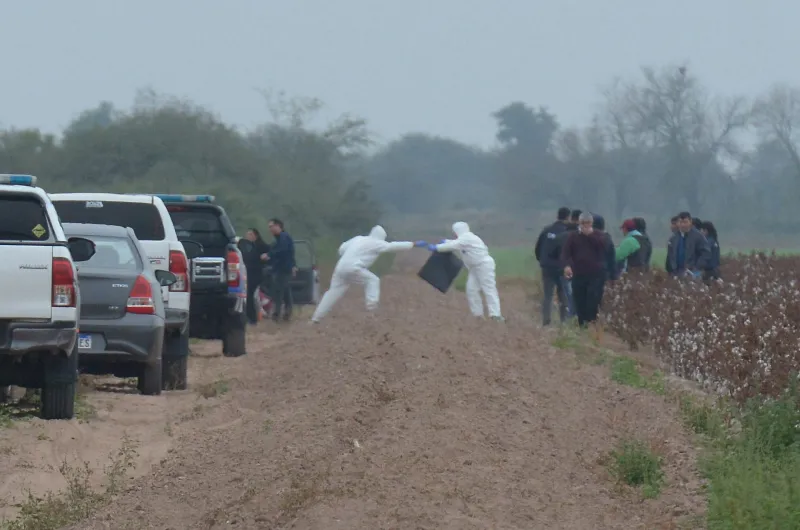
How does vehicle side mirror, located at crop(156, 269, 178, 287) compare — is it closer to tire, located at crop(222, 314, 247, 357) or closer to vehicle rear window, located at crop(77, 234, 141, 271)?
vehicle rear window, located at crop(77, 234, 141, 271)

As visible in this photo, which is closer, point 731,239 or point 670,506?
point 670,506

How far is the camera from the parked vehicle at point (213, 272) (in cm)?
1808

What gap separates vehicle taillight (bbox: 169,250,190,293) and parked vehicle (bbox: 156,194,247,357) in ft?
8.05

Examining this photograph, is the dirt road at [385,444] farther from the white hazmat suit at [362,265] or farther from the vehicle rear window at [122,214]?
the white hazmat suit at [362,265]

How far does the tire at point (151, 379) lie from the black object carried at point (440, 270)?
9297 millimetres

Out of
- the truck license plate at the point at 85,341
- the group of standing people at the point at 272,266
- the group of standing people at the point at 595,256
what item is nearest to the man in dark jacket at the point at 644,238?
the group of standing people at the point at 595,256

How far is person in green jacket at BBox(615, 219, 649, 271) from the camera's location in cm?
2350

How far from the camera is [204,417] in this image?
13.1 metres

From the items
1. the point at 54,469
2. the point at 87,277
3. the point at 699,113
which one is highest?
the point at 699,113

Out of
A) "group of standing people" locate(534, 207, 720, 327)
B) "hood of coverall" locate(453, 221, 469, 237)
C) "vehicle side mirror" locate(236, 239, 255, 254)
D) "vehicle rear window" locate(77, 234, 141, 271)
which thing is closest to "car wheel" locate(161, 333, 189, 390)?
"vehicle rear window" locate(77, 234, 141, 271)

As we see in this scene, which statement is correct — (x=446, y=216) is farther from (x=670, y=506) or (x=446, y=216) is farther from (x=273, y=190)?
(x=670, y=506)

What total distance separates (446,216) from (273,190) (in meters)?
60.3

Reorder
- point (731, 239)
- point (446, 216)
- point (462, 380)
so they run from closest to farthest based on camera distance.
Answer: point (462, 380), point (731, 239), point (446, 216)

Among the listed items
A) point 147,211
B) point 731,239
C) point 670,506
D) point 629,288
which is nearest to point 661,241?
point 731,239
